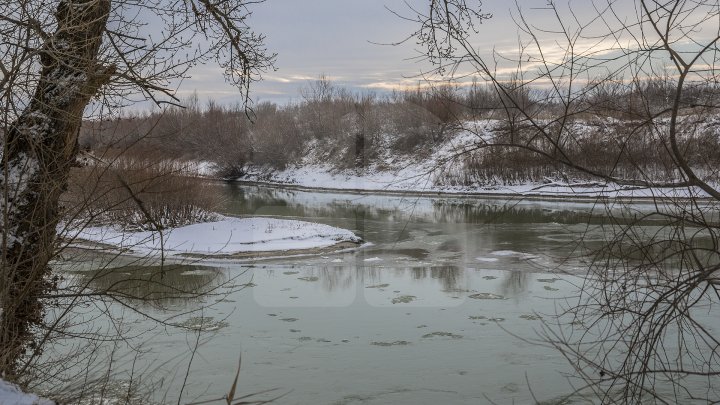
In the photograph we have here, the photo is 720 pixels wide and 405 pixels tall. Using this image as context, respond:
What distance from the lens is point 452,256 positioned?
17797 millimetres

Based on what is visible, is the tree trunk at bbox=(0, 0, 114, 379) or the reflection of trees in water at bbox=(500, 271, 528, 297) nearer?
the tree trunk at bbox=(0, 0, 114, 379)

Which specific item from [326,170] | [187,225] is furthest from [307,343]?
[326,170]

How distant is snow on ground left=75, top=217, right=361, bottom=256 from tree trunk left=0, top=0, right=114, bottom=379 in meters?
12.5

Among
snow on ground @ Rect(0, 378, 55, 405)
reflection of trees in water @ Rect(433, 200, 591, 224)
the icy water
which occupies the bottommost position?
the icy water

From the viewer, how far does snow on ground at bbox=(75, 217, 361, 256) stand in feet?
63.9

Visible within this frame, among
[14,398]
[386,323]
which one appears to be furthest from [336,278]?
[14,398]

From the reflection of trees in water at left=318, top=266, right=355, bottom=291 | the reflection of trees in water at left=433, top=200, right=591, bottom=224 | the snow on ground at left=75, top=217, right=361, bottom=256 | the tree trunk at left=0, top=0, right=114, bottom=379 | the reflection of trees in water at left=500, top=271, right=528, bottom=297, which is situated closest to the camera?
the tree trunk at left=0, top=0, right=114, bottom=379

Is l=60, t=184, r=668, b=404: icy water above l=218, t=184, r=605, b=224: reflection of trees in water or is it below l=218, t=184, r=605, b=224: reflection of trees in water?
below

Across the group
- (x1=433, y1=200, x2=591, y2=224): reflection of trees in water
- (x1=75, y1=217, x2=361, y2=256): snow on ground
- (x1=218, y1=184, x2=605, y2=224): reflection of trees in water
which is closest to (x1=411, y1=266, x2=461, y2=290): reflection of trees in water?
(x1=75, y1=217, x2=361, y2=256): snow on ground

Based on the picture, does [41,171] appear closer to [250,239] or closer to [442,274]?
[442,274]

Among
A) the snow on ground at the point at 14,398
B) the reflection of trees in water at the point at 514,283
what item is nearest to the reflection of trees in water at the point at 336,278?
the reflection of trees in water at the point at 514,283

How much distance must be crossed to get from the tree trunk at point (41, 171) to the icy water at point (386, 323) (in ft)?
2.81

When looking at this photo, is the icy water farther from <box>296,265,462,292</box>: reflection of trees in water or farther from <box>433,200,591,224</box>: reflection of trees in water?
<box>433,200,591,224</box>: reflection of trees in water

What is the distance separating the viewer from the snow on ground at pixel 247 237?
63.9 ft
